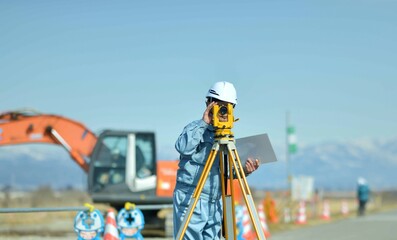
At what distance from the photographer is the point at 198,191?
6.80 m

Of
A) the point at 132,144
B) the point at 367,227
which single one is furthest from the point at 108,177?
the point at 367,227

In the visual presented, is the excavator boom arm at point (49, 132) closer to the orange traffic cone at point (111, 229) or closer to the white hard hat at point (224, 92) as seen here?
the orange traffic cone at point (111, 229)

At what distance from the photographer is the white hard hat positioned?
Answer: 7.10 metres

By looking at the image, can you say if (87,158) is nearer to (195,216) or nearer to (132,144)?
(132,144)

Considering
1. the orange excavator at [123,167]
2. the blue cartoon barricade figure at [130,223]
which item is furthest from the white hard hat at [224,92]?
the orange excavator at [123,167]

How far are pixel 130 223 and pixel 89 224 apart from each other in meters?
0.85

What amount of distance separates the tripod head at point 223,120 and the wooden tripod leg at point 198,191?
4.3 inches

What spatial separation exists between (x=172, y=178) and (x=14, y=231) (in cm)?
439

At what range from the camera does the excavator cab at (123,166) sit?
2156 centimetres

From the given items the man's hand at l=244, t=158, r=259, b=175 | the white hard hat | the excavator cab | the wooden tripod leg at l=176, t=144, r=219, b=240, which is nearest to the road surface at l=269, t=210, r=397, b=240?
the excavator cab

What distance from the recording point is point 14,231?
19.1 meters

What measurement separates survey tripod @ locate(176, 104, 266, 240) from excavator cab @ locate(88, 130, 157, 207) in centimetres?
1438

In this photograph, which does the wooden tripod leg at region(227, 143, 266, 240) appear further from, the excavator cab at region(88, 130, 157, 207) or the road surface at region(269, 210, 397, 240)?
the excavator cab at region(88, 130, 157, 207)

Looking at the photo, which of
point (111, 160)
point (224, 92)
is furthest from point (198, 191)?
point (111, 160)
